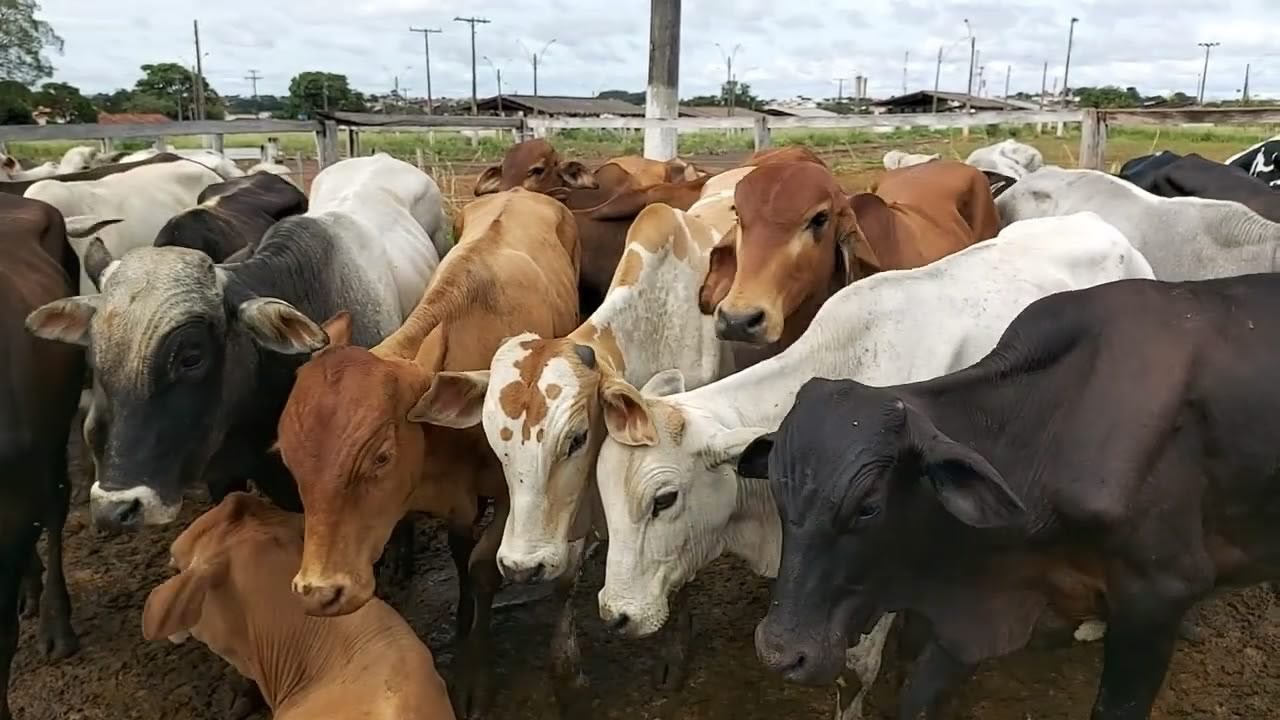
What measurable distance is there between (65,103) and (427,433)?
46.2 meters

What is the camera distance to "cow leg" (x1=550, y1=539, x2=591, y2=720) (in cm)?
406

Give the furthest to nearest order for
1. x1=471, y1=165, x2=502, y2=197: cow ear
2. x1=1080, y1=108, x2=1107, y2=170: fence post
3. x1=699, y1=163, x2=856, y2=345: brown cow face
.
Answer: x1=1080, y1=108, x2=1107, y2=170: fence post, x1=471, y1=165, x2=502, y2=197: cow ear, x1=699, y1=163, x2=856, y2=345: brown cow face

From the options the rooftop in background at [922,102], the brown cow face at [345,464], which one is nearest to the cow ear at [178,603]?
the brown cow face at [345,464]

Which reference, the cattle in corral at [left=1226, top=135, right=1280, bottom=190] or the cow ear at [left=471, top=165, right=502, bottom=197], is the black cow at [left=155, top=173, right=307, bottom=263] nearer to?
the cow ear at [left=471, top=165, right=502, bottom=197]

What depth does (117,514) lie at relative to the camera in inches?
133

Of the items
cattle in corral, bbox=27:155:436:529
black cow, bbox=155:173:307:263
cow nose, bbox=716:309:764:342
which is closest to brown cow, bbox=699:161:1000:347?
cow nose, bbox=716:309:764:342

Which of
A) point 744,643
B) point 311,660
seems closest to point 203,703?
point 311,660

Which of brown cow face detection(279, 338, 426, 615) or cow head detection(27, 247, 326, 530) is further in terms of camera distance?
cow head detection(27, 247, 326, 530)

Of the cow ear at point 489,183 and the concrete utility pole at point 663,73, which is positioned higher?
the concrete utility pole at point 663,73

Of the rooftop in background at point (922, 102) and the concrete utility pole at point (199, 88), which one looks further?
the rooftop in background at point (922, 102)

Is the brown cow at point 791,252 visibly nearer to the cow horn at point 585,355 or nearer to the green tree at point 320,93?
the cow horn at point 585,355

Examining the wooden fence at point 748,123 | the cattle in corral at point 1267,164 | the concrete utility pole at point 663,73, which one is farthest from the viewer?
the concrete utility pole at point 663,73

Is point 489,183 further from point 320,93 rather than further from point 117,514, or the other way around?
point 320,93

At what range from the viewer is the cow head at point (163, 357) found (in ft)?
11.4
